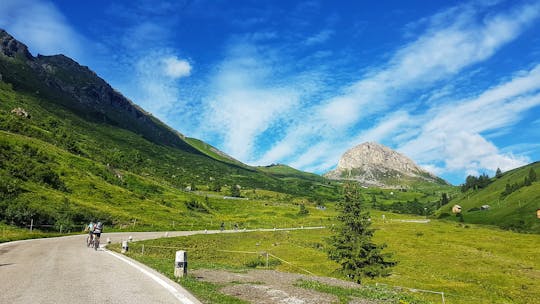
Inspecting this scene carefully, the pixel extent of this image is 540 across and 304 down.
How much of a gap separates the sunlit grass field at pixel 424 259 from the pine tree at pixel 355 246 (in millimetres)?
1399

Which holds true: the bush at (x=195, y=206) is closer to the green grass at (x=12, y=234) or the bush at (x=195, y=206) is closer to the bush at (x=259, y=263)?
the bush at (x=259, y=263)

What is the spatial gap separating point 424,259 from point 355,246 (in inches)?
1310

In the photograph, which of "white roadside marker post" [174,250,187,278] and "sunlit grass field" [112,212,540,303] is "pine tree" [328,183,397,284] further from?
"white roadside marker post" [174,250,187,278]

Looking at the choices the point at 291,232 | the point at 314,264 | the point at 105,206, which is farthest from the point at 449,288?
the point at 105,206

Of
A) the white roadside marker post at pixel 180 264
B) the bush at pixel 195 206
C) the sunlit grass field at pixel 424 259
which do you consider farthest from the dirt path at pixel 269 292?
the bush at pixel 195 206

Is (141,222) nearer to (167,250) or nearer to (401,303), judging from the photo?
(167,250)

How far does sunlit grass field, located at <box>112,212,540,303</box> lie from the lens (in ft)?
137

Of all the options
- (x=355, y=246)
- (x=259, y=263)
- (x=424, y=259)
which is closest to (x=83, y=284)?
(x=355, y=246)

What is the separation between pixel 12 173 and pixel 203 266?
68154 mm

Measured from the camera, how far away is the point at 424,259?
6600cm

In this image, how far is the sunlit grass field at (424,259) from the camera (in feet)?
137

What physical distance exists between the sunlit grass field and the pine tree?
55.1 inches

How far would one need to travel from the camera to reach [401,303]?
514 inches

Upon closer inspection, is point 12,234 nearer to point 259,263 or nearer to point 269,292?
point 259,263
